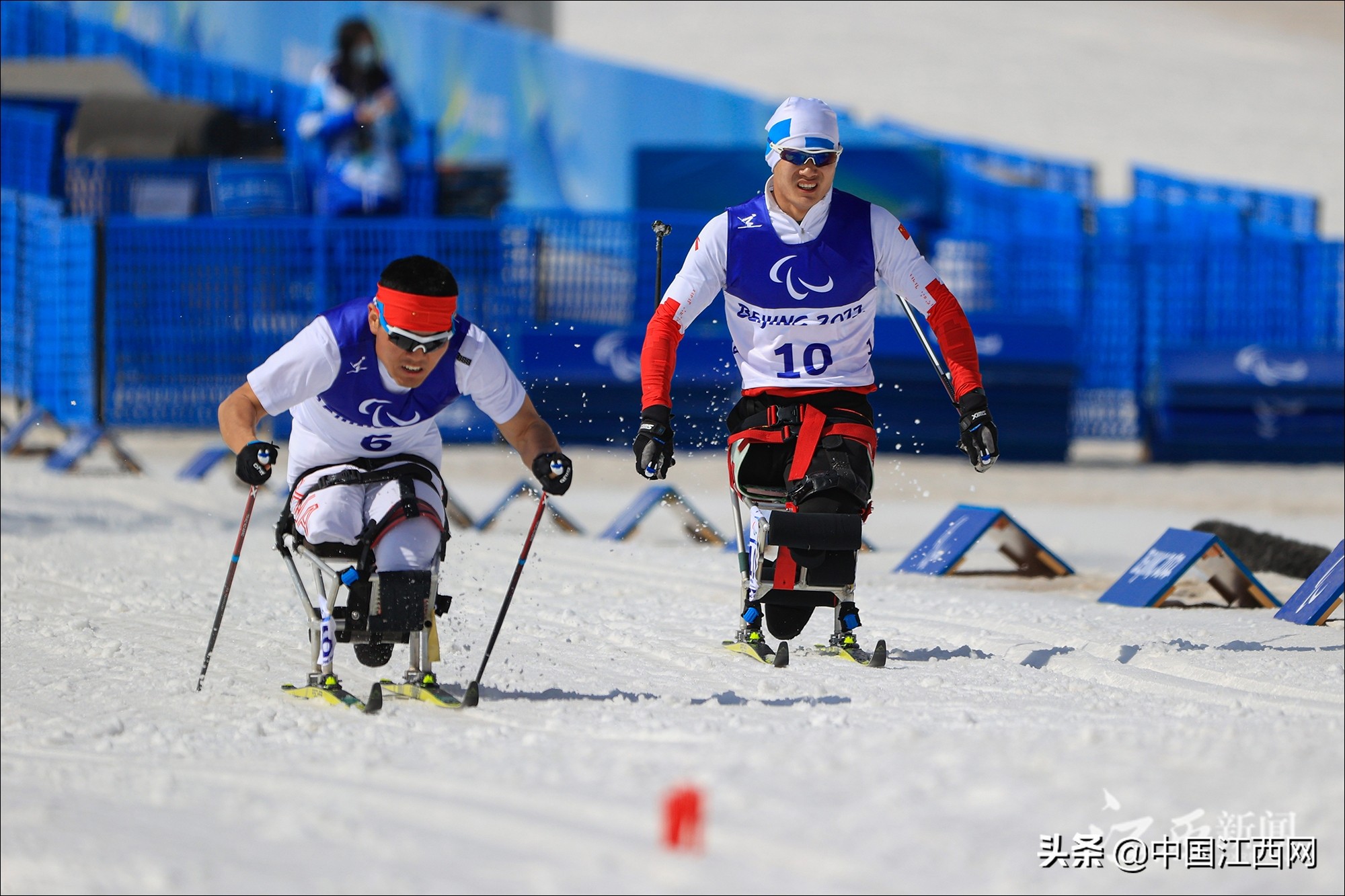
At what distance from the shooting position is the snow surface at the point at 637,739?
3809 millimetres

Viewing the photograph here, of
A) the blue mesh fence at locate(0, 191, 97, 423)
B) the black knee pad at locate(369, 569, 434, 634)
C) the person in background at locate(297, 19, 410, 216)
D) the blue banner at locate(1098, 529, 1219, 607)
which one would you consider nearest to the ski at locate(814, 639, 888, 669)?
the black knee pad at locate(369, 569, 434, 634)

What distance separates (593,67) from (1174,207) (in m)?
9.32

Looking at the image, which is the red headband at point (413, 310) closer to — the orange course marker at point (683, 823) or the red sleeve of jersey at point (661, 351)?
the red sleeve of jersey at point (661, 351)

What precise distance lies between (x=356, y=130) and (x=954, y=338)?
14.1 metres

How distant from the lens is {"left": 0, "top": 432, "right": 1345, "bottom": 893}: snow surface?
12.5 feet

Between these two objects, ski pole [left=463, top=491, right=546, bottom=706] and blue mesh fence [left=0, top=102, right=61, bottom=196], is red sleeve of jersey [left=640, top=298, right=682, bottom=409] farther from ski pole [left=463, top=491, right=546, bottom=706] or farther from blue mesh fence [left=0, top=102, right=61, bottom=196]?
blue mesh fence [left=0, top=102, right=61, bottom=196]

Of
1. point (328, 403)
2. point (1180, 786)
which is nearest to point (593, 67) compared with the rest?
point (328, 403)

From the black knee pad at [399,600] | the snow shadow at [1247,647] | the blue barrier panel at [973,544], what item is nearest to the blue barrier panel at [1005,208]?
the blue barrier panel at [973,544]

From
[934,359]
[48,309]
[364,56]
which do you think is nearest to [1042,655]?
[934,359]

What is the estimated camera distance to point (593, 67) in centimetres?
2675

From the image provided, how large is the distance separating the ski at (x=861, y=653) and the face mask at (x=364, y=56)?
15.1 meters

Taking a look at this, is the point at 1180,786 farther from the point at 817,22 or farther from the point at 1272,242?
the point at 817,22

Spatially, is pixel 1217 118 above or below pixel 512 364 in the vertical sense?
above

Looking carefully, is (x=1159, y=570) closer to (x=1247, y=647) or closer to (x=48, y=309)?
(x=1247, y=647)
